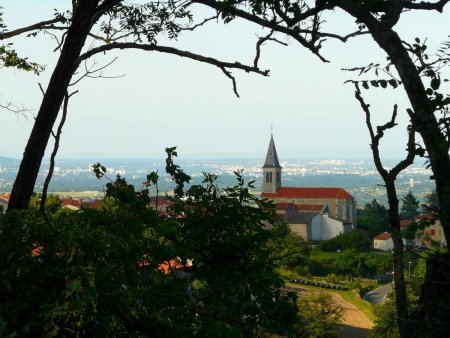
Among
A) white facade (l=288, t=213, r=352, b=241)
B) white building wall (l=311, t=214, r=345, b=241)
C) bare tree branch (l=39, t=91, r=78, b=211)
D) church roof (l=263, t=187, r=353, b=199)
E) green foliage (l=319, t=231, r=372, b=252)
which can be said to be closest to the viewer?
bare tree branch (l=39, t=91, r=78, b=211)

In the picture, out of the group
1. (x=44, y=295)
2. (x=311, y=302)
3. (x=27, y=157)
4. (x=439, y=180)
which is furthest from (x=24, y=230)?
(x=311, y=302)

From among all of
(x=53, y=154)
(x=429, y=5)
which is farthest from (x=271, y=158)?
(x=429, y=5)

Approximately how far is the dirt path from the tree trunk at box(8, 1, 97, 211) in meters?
34.3

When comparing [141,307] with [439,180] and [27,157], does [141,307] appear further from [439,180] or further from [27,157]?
[439,180]

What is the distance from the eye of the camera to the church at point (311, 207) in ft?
396

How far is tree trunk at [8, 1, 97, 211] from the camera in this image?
22.3 ft

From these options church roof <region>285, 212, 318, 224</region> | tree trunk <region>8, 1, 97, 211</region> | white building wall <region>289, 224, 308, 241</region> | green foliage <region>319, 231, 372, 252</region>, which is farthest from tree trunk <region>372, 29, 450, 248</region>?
church roof <region>285, 212, 318, 224</region>

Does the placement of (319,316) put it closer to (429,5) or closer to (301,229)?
(429,5)

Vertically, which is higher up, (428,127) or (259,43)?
(259,43)

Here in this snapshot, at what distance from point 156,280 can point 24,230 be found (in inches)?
52.5

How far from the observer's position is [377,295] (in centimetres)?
5728

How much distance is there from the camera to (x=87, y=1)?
7.17 metres

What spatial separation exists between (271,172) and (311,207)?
1352 centimetres

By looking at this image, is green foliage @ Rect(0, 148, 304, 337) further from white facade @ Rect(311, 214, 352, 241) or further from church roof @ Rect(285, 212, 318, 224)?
white facade @ Rect(311, 214, 352, 241)
